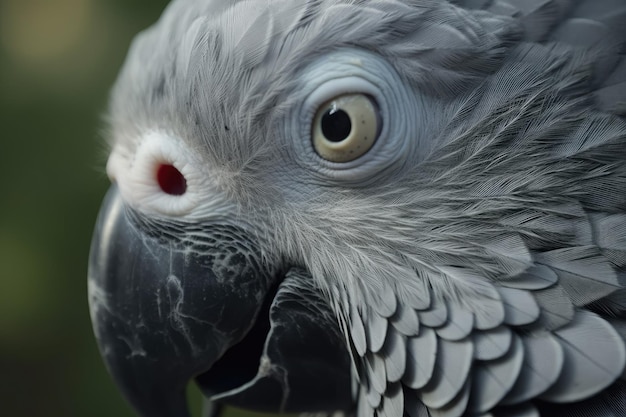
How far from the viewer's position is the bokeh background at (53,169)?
11.5 feet

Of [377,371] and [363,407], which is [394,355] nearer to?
[377,371]

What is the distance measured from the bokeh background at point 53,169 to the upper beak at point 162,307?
2.21 meters

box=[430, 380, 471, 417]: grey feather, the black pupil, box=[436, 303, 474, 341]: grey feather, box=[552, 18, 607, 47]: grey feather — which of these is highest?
box=[552, 18, 607, 47]: grey feather

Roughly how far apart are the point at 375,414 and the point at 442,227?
391 mm

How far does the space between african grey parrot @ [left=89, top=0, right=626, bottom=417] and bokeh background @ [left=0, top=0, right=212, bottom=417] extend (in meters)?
2.28

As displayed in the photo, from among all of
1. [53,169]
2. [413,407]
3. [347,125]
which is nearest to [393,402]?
[413,407]

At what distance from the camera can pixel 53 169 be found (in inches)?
138

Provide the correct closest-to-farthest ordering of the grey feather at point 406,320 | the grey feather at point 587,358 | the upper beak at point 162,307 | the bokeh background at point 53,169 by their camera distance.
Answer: the grey feather at point 587,358
the grey feather at point 406,320
the upper beak at point 162,307
the bokeh background at point 53,169

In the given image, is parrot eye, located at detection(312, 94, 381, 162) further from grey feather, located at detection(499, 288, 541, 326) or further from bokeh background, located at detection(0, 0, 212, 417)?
bokeh background, located at detection(0, 0, 212, 417)

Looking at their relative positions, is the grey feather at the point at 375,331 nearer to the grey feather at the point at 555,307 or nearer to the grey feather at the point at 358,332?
the grey feather at the point at 358,332

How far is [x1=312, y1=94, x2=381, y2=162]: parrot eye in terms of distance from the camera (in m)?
1.18

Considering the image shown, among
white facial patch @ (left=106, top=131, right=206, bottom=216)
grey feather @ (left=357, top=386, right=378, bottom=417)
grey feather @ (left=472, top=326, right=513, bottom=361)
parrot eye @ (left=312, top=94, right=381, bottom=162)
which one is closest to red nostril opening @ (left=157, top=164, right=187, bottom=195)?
white facial patch @ (left=106, top=131, right=206, bottom=216)

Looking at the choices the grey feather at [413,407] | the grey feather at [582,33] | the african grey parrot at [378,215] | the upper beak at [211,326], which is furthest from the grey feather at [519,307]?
the grey feather at [582,33]

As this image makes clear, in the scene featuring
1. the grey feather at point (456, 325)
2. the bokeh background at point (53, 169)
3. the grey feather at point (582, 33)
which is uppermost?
the bokeh background at point (53, 169)
